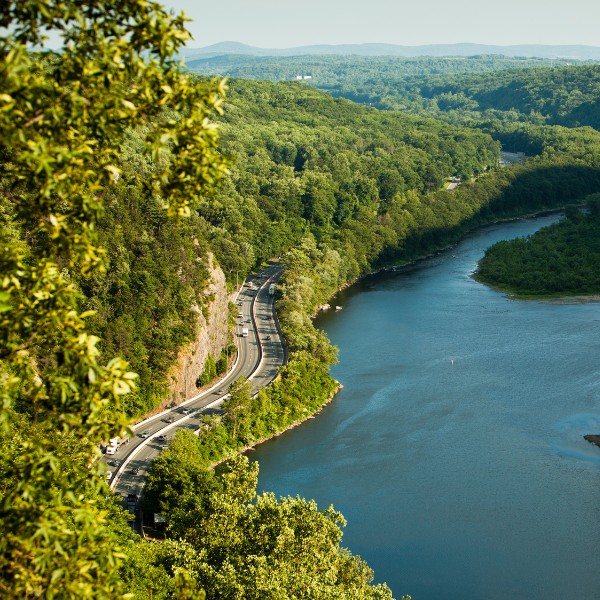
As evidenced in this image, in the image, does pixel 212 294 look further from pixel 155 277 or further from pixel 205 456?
pixel 205 456

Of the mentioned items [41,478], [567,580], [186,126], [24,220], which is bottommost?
[567,580]

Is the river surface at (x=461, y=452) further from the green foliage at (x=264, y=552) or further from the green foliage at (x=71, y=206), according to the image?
the green foliage at (x=71, y=206)

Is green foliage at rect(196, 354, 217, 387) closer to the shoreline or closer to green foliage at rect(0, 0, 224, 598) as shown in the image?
the shoreline

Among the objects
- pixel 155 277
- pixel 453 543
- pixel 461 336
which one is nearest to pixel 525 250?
pixel 461 336

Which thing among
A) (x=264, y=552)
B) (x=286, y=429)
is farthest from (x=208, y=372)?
(x=264, y=552)

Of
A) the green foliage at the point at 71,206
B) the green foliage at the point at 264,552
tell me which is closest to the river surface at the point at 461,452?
the green foliage at the point at 264,552
